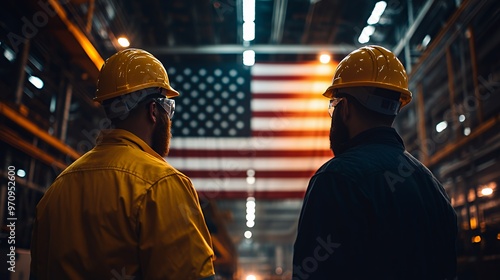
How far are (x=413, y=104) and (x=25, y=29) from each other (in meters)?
6.57

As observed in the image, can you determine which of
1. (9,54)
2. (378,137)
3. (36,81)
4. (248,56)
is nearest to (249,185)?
(248,56)

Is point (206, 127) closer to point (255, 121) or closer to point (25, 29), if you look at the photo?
point (255, 121)

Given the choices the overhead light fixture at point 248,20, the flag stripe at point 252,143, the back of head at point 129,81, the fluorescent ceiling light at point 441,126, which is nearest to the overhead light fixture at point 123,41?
the flag stripe at point 252,143

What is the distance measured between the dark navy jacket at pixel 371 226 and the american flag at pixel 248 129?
5.90 metres

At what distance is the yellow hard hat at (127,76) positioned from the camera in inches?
88.8

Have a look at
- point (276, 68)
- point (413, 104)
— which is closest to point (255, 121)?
point (276, 68)

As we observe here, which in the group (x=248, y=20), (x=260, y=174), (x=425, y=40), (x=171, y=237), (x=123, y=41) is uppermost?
(x=248, y=20)

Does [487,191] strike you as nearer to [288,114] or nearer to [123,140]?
[288,114]

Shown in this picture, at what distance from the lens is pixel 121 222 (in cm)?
166

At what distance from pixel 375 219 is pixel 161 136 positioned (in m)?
1.03

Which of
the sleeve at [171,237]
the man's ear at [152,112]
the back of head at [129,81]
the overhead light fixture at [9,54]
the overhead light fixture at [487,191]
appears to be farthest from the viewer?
the overhead light fixture at [487,191]

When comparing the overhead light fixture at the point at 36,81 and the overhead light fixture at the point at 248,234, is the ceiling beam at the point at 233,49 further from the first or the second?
the overhead light fixture at the point at 248,234

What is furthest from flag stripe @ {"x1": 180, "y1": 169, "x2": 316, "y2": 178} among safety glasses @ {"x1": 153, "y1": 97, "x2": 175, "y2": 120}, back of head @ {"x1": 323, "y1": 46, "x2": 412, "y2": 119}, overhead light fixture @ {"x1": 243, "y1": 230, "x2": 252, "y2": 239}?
overhead light fixture @ {"x1": 243, "y1": 230, "x2": 252, "y2": 239}

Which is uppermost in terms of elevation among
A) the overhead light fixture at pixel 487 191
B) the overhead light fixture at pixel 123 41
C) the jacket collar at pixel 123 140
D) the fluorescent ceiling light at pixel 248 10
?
the fluorescent ceiling light at pixel 248 10
